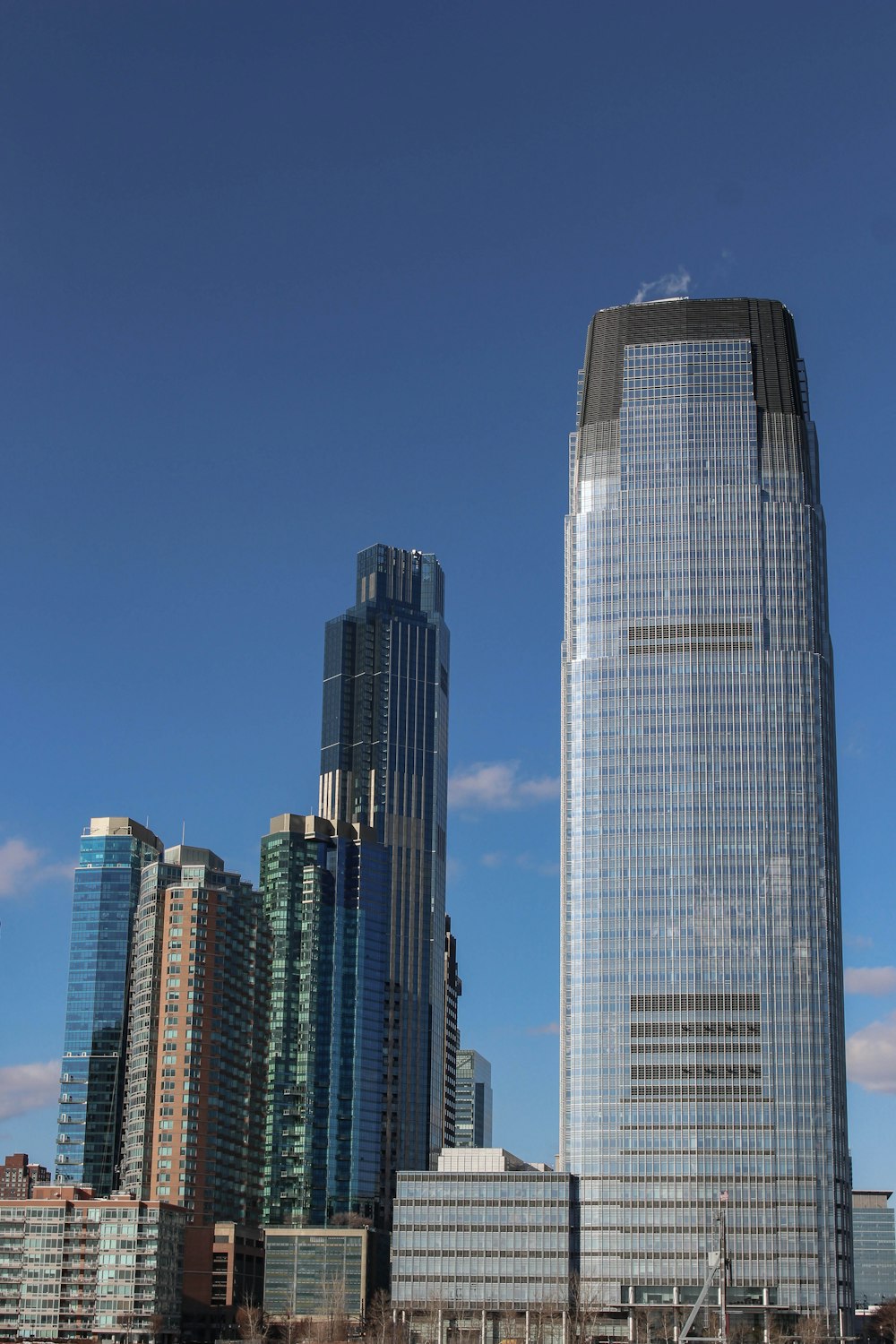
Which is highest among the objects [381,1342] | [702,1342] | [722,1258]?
[722,1258]

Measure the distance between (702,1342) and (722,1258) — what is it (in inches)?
1598

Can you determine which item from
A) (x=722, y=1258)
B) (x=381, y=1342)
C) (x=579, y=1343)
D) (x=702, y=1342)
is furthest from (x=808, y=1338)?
(x=722, y=1258)

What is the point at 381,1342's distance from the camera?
197000 millimetres

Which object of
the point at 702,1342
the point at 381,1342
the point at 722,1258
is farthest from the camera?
the point at 381,1342

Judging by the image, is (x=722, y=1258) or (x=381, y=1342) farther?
(x=381, y=1342)

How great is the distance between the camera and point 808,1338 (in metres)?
200

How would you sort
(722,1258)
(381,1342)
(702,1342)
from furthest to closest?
(381,1342) → (702,1342) → (722,1258)

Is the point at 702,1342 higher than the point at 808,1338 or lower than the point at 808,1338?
higher

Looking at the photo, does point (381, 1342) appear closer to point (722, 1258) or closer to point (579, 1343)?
point (579, 1343)

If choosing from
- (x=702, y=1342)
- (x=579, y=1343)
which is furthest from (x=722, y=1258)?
(x=579, y=1343)

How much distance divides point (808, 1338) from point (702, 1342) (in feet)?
338

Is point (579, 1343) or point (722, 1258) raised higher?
point (722, 1258)

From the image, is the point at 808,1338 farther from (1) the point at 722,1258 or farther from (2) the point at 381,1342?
(1) the point at 722,1258

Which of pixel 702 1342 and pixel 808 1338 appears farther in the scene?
pixel 808 1338
